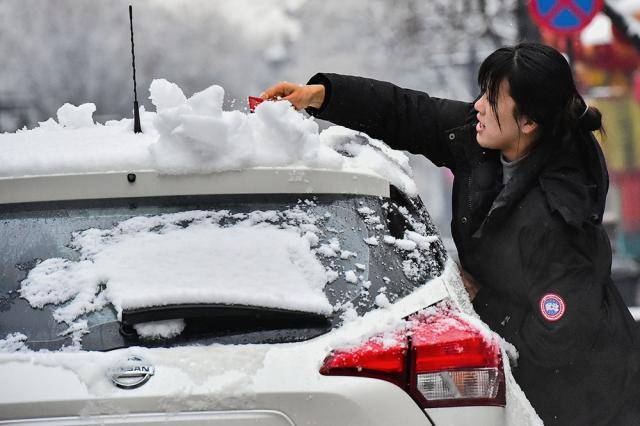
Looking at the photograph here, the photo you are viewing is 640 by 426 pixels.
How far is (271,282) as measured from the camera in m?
2.72

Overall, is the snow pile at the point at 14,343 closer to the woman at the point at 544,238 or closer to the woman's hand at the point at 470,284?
the woman at the point at 544,238

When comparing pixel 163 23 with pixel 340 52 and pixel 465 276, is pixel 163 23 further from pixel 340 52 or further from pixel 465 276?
pixel 465 276

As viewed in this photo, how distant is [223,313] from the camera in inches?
104

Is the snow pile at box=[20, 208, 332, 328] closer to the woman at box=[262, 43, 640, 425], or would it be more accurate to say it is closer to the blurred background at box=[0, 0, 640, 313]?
the woman at box=[262, 43, 640, 425]

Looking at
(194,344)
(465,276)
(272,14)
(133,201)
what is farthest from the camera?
(272,14)

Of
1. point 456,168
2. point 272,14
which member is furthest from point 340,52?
point 456,168

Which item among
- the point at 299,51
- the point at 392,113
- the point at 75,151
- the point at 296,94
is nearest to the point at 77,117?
the point at 296,94

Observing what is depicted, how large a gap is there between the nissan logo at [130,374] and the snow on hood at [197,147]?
1.77 ft

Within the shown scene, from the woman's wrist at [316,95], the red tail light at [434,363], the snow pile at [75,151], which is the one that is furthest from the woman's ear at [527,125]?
the snow pile at [75,151]

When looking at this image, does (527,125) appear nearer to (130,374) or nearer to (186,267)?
(186,267)

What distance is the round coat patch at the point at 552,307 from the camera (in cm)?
330

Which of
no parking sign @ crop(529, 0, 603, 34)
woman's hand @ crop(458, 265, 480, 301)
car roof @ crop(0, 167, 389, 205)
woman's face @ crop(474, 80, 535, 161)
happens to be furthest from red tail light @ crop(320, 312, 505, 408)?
no parking sign @ crop(529, 0, 603, 34)

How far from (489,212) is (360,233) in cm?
70

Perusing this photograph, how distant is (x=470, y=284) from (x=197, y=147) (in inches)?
49.7
